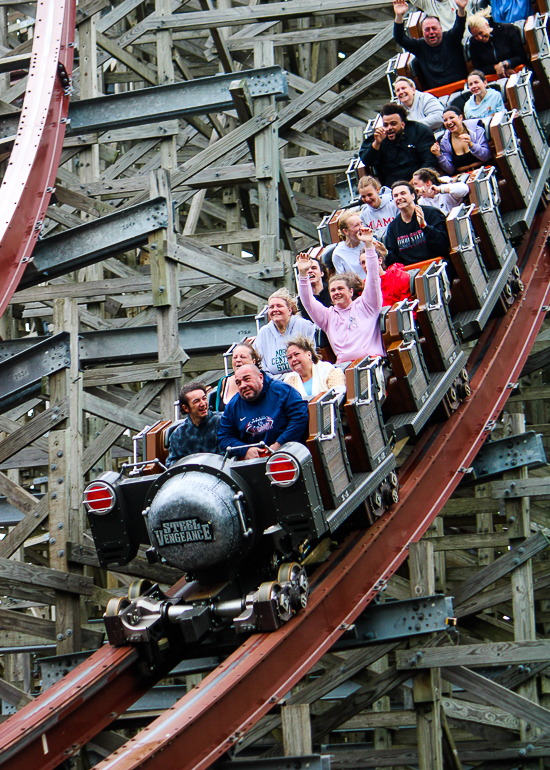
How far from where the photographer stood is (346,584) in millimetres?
5383

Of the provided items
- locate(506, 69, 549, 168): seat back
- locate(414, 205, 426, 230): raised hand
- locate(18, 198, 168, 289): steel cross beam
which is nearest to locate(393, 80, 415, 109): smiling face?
locate(506, 69, 549, 168): seat back

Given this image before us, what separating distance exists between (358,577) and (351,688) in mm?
3545

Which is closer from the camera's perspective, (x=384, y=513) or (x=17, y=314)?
(x=384, y=513)

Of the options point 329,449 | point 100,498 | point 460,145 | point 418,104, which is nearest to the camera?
point 329,449

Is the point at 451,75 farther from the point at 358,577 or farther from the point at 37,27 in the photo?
the point at 358,577

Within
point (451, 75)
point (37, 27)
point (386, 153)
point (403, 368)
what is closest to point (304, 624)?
point (403, 368)

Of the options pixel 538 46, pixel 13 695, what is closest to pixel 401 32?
pixel 538 46

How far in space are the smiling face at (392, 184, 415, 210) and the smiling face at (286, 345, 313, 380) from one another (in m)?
1.65

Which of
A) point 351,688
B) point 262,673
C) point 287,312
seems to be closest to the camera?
point 262,673

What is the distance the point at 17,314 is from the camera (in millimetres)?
9055

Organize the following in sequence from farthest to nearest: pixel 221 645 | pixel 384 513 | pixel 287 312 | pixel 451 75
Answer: pixel 451 75, pixel 287 312, pixel 384 513, pixel 221 645

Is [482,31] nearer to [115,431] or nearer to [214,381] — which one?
[214,381]

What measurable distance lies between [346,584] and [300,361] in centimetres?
120

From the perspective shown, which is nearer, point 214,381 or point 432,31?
point 214,381
